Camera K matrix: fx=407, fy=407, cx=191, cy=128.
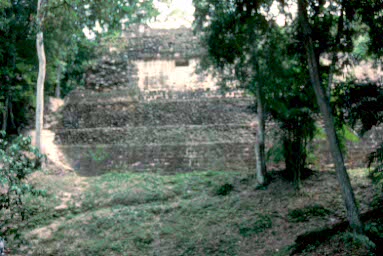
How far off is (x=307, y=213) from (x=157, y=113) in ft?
24.9

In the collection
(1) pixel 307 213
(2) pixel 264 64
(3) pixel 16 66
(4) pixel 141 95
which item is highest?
(3) pixel 16 66

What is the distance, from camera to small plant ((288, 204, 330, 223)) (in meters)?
8.63

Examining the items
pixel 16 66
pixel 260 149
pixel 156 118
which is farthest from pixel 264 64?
pixel 16 66

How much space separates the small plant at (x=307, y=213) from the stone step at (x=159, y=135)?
4.60 m

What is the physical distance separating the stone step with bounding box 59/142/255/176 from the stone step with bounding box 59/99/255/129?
1656 millimetres

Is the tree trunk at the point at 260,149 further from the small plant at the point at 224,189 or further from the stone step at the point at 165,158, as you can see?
the stone step at the point at 165,158

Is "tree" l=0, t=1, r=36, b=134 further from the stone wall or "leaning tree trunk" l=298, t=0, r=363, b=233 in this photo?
"leaning tree trunk" l=298, t=0, r=363, b=233

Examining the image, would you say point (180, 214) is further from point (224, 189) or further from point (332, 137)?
point (332, 137)

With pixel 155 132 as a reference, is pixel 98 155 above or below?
below

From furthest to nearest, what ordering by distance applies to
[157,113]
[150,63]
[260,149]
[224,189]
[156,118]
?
1. [150,63]
2. [157,113]
3. [156,118]
4. [224,189]
5. [260,149]

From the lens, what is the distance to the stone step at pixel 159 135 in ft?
44.1

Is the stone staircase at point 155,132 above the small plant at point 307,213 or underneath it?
above

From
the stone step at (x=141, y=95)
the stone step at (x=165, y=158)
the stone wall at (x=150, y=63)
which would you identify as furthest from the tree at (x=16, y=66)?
the stone step at (x=165, y=158)

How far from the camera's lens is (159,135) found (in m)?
13.8
